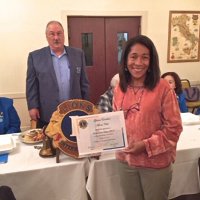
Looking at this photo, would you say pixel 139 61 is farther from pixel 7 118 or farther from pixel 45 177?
pixel 7 118

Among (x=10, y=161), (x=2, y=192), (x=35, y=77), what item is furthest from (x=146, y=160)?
(x=35, y=77)

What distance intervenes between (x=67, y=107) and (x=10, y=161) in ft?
1.57

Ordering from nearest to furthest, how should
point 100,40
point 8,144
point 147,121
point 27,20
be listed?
point 147,121
point 8,144
point 27,20
point 100,40

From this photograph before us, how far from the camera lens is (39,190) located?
1497mm

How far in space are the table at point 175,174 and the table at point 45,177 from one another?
0.07 m

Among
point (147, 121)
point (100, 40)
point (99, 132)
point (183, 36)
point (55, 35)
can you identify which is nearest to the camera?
point (147, 121)

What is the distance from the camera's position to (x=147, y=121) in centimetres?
118

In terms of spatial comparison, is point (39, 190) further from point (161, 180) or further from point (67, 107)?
point (161, 180)

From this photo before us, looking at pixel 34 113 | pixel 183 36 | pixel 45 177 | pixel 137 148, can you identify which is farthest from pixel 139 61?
pixel 183 36

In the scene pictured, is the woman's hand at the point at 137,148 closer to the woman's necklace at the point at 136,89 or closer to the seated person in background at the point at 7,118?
the woman's necklace at the point at 136,89

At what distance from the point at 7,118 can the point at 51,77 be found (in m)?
0.54

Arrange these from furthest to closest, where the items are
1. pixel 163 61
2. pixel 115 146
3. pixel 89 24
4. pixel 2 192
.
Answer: pixel 163 61 < pixel 89 24 < pixel 115 146 < pixel 2 192

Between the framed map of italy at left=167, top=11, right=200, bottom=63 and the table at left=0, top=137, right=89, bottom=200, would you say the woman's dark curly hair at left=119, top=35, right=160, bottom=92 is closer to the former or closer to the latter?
the table at left=0, top=137, right=89, bottom=200

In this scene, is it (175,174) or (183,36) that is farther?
(183,36)
